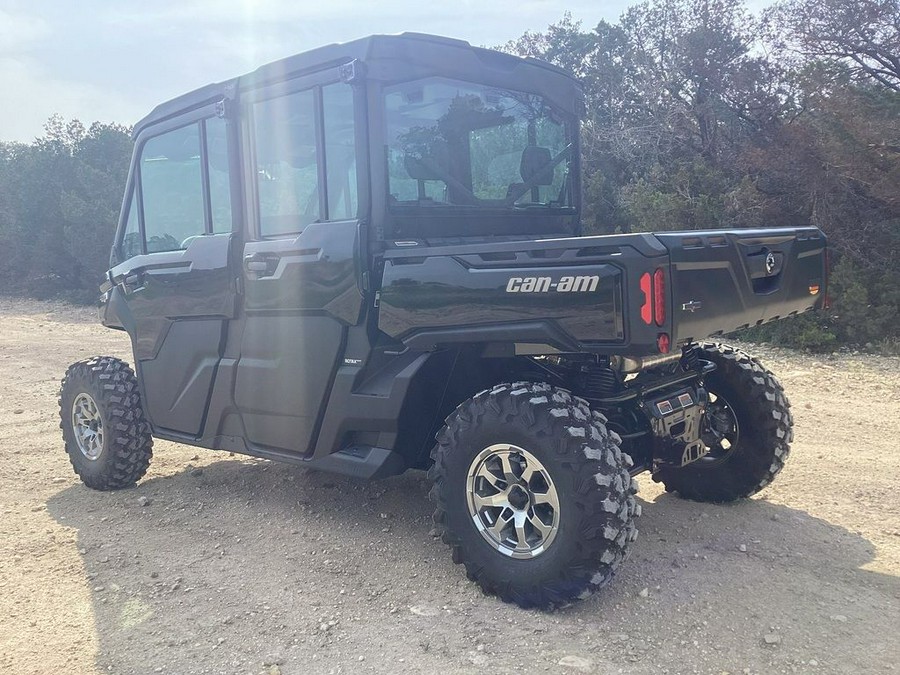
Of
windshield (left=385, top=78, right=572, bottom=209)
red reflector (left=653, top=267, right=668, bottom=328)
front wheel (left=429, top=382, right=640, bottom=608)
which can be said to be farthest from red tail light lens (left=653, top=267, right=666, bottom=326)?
windshield (left=385, top=78, right=572, bottom=209)

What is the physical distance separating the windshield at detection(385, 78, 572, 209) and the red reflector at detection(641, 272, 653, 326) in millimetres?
1479

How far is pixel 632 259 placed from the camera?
3041mm

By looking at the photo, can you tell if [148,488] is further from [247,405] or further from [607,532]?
[607,532]

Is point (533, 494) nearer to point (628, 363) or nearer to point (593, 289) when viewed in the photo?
point (628, 363)

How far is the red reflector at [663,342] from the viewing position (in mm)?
3068

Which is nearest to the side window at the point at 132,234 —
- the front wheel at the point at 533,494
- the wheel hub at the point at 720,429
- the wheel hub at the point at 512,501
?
the front wheel at the point at 533,494

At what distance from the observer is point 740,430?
4.48 m

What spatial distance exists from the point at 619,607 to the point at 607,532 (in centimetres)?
43

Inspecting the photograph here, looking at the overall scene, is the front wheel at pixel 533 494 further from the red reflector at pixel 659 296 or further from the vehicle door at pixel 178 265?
the vehicle door at pixel 178 265

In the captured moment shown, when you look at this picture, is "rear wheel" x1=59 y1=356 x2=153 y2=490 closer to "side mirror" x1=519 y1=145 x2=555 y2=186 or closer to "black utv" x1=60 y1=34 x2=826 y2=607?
"black utv" x1=60 y1=34 x2=826 y2=607

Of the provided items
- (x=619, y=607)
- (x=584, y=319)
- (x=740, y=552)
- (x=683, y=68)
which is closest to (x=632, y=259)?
(x=584, y=319)

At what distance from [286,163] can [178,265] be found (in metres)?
1.11

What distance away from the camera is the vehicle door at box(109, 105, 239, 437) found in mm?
4684

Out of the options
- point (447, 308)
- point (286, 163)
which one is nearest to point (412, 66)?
point (286, 163)
